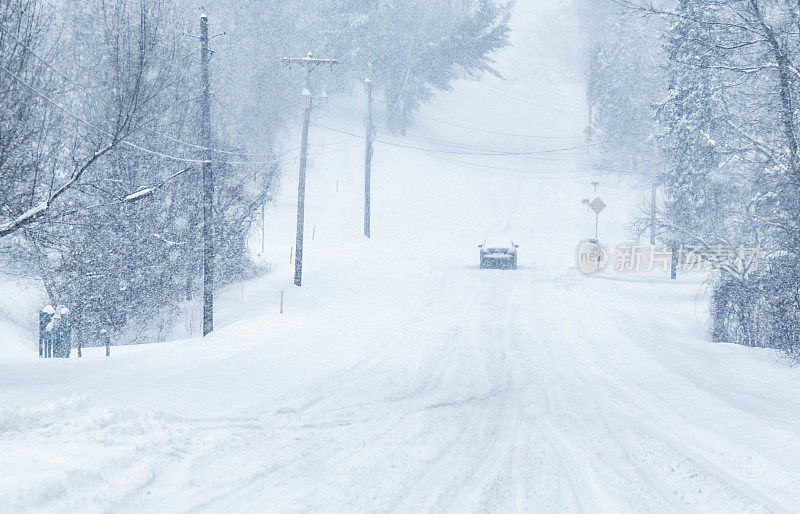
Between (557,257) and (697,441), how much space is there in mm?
28900

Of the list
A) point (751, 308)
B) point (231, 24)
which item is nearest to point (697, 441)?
point (751, 308)

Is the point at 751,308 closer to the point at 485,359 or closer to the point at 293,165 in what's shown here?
the point at 485,359

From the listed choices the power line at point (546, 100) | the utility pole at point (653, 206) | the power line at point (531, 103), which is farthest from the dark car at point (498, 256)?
the power line at point (546, 100)

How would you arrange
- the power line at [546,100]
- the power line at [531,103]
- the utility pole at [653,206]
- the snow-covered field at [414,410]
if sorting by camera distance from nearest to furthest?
1. the snow-covered field at [414,410]
2. the utility pole at [653,206]
3. the power line at [531,103]
4. the power line at [546,100]

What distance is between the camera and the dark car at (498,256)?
30453mm

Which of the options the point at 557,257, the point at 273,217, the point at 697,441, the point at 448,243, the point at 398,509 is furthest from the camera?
the point at 273,217

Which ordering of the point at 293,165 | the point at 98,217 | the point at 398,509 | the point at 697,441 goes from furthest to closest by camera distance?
the point at 293,165
the point at 98,217
the point at 697,441
the point at 398,509

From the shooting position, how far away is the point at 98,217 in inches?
740

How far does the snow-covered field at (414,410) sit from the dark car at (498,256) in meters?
3.87

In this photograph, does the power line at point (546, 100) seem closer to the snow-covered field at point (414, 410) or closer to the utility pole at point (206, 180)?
the snow-covered field at point (414, 410)

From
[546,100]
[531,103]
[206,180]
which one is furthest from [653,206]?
[546,100]

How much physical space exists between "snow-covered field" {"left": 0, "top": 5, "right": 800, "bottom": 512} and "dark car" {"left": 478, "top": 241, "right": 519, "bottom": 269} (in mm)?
3873

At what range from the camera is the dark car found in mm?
30453

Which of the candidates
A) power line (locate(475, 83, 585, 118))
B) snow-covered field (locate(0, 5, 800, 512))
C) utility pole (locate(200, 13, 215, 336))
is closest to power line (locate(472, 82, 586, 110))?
power line (locate(475, 83, 585, 118))
